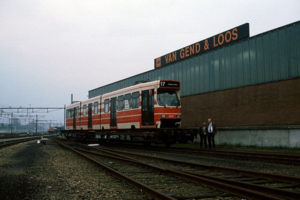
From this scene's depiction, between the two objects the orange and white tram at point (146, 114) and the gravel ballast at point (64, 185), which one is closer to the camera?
the gravel ballast at point (64, 185)

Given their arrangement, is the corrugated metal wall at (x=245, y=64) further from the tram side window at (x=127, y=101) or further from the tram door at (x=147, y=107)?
the tram side window at (x=127, y=101)

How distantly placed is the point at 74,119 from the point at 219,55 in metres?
15.4

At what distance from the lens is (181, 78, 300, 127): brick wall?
1942cm

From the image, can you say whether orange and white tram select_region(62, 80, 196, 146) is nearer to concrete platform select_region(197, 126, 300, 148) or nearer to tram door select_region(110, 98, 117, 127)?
tram door select_region(110, 98, 117, 127)

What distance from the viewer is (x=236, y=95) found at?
23.7m

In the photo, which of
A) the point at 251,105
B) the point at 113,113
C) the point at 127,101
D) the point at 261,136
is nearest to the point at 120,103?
the point at 127,101

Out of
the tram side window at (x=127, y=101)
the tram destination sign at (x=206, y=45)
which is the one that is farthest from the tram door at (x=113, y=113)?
the tram destination sign at (x=206, y=45)

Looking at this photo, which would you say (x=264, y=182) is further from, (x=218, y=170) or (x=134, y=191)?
(x=134, y=191)

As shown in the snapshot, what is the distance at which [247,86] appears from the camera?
2272 cm

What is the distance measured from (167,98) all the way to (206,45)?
14.7 meters

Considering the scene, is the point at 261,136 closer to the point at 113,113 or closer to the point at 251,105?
the point at 251,105

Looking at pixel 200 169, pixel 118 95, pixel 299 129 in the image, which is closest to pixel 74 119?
pixel 118 95

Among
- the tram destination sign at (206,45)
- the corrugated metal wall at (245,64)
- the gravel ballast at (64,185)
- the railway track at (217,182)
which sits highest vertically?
the tram destination sign at (206,45)

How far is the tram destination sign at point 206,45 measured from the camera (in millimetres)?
25594
